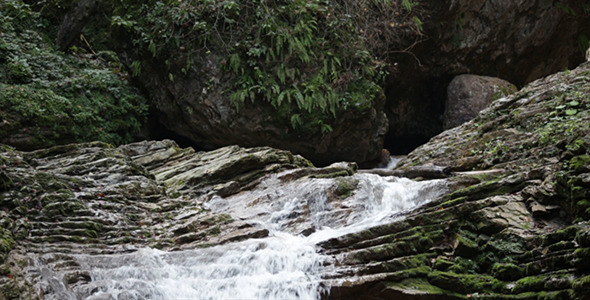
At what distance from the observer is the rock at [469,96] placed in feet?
44.0

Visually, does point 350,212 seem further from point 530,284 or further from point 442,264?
point 530,284

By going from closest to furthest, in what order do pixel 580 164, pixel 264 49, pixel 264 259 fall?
pixel 580 164 < pixel 264 259 < pixel 264 49

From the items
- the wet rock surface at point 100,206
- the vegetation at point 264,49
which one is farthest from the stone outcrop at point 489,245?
the vegetation at point 264,49

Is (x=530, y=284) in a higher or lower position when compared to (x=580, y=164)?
lower

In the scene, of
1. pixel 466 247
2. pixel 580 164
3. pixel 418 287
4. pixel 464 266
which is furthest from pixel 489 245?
pixel 580 164

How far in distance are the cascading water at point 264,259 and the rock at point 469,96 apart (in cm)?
679

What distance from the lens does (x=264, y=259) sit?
5.39 metres

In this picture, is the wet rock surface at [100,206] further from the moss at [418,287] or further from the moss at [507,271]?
the moss at [507,271]

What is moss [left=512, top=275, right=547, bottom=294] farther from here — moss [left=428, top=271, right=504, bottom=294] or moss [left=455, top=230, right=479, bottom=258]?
moss [left=455, top=230, right=479, bottom=258]

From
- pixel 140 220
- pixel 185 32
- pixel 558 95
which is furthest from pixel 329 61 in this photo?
pixel 140 220

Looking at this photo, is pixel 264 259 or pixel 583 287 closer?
pixel 583 287

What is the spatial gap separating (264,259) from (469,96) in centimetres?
1041

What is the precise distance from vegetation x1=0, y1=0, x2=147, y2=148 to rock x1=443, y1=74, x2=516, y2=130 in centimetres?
899

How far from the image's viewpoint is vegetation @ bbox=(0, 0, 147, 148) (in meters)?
9.02
